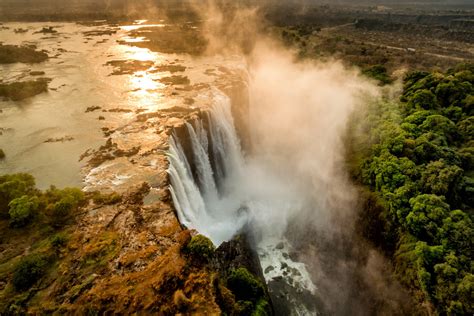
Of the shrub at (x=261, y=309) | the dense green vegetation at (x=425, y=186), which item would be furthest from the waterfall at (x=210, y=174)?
the dense green vegetation at (x=425, y=186)

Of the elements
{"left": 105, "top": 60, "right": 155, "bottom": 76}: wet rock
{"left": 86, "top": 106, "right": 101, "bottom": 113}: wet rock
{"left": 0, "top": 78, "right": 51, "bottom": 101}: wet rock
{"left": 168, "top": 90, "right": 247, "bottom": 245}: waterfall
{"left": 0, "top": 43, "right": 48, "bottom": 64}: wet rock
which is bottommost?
{"left": 168, "top": 90, "right": 247, "bottom": 245}: waterfall

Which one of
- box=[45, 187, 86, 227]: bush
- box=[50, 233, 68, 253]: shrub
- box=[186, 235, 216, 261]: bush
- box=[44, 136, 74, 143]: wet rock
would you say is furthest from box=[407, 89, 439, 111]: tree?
box=[44, 136, 74, 143]: wet rock

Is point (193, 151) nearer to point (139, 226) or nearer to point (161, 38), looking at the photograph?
point (139, 226)

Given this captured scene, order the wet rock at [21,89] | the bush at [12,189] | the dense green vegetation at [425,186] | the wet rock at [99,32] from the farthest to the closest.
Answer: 1. the wet rock at [99,32]
2. the wet rock at [21,89]
3. the bush at [12,189]
4. the dense green vegetation at [425,186]

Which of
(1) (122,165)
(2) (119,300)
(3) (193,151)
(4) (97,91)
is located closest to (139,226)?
(2) (119,300)

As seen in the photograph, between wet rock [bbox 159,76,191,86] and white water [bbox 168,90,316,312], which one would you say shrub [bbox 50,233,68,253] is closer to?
white water [bbox 168,90,316,312]

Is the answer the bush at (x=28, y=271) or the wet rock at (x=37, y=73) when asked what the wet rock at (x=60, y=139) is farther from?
the wet rock at (x=37, y=73)
